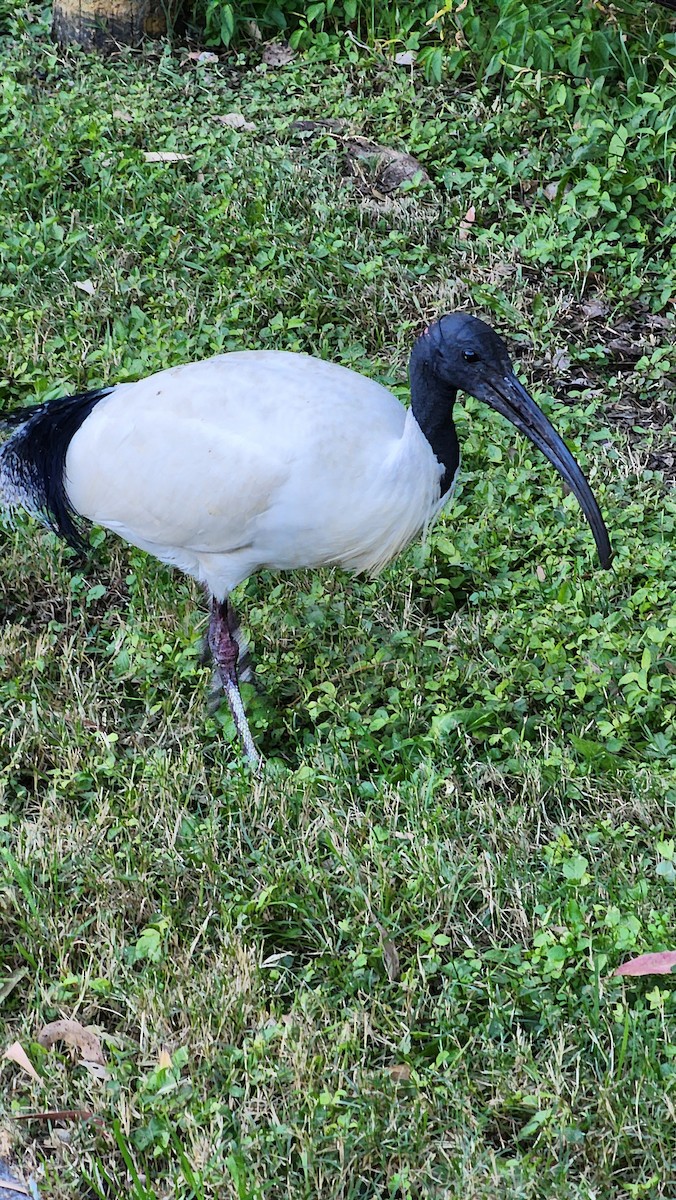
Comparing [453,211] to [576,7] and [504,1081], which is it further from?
[504,1081]

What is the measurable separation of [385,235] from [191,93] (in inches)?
56.5

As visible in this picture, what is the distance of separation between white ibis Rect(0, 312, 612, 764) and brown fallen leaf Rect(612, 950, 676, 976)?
1114mm

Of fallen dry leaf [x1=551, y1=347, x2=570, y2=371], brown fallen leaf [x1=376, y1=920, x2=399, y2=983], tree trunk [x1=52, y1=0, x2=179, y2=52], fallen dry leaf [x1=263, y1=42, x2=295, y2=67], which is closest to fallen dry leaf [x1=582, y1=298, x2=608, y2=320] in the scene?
fallen dry leaf [x1=551, y1=347, x2=570, y2=371]

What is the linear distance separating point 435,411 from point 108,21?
13.2 ft

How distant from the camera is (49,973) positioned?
343 centimetres

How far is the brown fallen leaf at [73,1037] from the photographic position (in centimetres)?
323

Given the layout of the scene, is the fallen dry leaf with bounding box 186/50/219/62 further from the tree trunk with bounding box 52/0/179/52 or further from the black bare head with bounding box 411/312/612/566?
the black bare head with bounding box 411/312/612/566

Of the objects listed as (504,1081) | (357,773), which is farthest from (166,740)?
(504,1081)

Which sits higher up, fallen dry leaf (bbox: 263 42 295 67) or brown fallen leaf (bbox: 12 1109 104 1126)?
fallen dry leaf (bbox: 263 42 295 67)

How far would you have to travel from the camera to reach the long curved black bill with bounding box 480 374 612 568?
3648 millimetres

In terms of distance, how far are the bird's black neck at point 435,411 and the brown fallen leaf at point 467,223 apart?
226 centimetres

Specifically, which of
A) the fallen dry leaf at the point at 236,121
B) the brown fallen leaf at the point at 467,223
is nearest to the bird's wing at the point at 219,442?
the brown fallen leaf at the point at 467,223

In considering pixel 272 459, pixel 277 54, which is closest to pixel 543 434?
pixel 272 459

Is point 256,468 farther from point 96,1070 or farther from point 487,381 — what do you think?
point 96,1070
